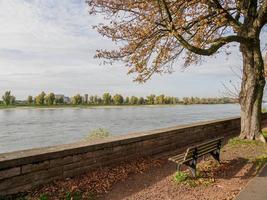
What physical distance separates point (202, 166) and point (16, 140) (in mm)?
21106

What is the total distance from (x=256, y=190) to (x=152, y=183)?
2.09 metres

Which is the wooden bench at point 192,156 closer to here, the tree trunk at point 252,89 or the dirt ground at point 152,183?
the dirt ground at point 152,183

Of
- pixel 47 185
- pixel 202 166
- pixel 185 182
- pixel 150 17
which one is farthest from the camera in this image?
pixel 150 17

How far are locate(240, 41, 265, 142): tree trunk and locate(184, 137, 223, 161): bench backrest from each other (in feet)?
14.9

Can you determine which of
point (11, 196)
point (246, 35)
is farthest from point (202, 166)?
point (246, 35)

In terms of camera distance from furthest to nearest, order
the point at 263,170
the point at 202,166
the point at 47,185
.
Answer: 1. the point at 202,166
2. the point at 263,170
3. the point at 47,185

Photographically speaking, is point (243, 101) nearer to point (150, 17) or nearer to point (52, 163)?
point (150, 17)

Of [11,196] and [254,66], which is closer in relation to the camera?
[11,196]

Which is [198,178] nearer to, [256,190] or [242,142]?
[256,190]

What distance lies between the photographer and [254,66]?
12.1 meters

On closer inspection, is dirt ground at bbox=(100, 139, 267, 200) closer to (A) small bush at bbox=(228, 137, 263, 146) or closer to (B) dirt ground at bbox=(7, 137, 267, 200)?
(B) dirt ground at bbox=(7, 137, 267, 200)

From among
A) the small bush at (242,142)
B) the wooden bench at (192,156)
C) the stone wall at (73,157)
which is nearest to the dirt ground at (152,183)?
the stone wall at (73,157)

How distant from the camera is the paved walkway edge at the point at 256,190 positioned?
544 cm

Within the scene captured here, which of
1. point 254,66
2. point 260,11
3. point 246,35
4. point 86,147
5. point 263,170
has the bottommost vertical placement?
point 263,170
